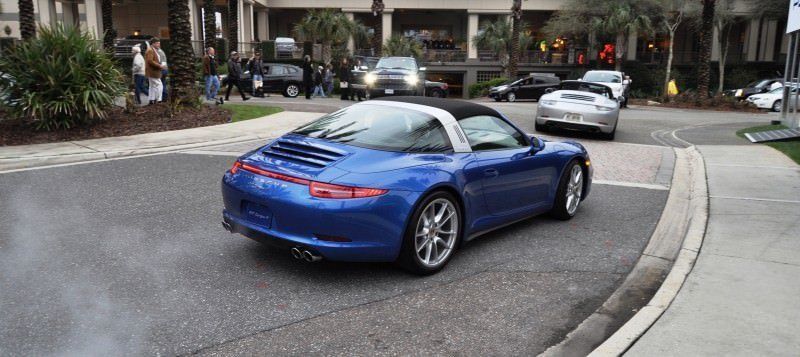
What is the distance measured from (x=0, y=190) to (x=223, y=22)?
44028 millimetres

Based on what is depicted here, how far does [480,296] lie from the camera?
4.71 m

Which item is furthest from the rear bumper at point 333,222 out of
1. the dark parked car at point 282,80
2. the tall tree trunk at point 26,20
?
the dark parked car at point 282,80

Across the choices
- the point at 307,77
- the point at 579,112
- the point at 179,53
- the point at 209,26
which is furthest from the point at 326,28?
the point at 579,112

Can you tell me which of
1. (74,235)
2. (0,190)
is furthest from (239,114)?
(74,235)

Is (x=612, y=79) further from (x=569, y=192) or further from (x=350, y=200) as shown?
(x=350, y=200)

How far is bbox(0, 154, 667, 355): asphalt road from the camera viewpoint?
3895mm

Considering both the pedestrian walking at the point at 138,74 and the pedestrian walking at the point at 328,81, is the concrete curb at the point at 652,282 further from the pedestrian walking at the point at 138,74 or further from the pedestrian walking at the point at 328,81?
the pedestrian walking at the point at 328,81

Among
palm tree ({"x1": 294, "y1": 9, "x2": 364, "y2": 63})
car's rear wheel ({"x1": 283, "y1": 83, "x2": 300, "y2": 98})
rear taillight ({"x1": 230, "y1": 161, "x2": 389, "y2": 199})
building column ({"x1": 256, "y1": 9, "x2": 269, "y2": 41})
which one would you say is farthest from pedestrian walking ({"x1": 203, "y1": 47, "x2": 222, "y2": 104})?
building column ({"x1": 256, "y1": 9, "x2": 269, "y2": 41})

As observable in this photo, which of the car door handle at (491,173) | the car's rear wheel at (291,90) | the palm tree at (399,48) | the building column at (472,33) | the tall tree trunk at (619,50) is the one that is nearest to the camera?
the car door handle at (491,173)

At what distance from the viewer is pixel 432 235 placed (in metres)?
5.06

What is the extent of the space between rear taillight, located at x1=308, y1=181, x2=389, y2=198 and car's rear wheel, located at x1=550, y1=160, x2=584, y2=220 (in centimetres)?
283

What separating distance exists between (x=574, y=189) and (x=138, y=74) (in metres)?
12.4

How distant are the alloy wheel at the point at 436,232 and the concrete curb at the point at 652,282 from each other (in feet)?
4.27

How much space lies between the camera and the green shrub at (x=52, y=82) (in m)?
11.9
